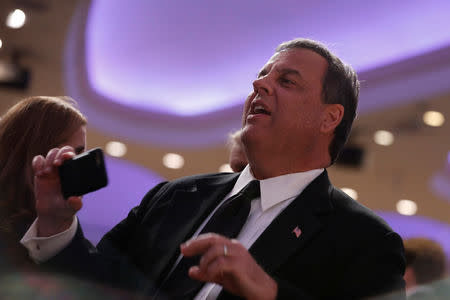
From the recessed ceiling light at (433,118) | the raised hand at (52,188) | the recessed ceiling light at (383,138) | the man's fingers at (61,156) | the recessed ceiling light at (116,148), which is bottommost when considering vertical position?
the recessed ceiling light at (116,148)

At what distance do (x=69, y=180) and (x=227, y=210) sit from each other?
39cm

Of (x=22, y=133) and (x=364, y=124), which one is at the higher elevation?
(x=22, y=133)

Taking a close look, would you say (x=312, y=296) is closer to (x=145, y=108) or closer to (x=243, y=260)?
(x=243, y=260)

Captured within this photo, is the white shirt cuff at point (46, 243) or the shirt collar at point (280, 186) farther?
the shirt collar at point (280, 186)

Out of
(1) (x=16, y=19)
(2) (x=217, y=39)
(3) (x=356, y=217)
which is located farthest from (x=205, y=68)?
(3) (x=356, y=217)

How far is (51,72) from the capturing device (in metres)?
5.20

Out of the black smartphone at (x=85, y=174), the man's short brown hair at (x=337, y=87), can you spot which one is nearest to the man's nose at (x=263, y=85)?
the man's short brown hair at (x=337, y=87)

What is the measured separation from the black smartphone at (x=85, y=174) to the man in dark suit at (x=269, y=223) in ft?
0.11

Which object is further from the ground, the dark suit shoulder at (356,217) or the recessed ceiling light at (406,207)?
the dark suit shoulder at (356,217)

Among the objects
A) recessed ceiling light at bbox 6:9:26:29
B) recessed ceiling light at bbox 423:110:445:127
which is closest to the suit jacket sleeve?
recessed ceiling light at bbox 6:9:26:29

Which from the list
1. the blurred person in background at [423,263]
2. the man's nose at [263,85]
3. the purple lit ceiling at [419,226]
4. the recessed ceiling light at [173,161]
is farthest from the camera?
the purple lit ceiling at [419,226]

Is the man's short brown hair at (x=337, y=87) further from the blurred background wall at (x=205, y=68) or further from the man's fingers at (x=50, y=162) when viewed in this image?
the blurred background wall at (x=205, y=68)

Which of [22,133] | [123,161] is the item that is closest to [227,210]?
[22,133]

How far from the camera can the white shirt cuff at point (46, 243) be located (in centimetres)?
115
